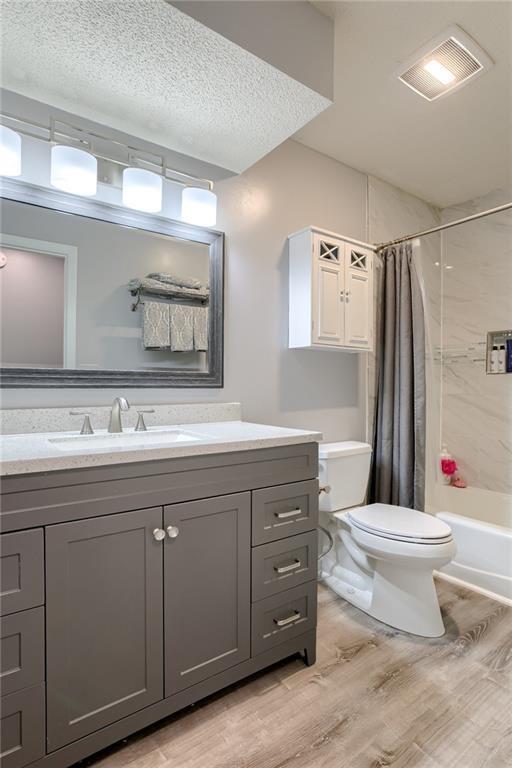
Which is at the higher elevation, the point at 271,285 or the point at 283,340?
the point at 271,285

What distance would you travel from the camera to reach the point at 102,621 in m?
1.03

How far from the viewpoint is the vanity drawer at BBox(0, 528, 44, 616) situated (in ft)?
2.96

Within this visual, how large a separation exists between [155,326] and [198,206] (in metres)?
0.57

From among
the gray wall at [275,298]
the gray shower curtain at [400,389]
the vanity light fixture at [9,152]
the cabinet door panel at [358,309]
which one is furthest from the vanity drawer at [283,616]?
the vanity light fixture at [9,152]

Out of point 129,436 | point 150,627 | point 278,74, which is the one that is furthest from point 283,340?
point 150,627

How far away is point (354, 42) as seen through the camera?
1.54 metres

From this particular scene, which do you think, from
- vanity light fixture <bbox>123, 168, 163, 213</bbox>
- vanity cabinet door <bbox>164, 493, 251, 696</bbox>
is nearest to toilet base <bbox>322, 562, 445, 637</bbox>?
vanity cabinet door <bbox>164, 493, 251, 696</bbox>

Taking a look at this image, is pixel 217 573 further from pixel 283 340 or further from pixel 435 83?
pixel 435 83

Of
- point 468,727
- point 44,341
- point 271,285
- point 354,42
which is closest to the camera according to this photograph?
point 468,727

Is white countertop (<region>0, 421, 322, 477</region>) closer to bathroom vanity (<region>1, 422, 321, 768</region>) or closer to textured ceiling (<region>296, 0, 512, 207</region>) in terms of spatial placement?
bathroom vanity (<region>1, 422, 321, 768</region>)

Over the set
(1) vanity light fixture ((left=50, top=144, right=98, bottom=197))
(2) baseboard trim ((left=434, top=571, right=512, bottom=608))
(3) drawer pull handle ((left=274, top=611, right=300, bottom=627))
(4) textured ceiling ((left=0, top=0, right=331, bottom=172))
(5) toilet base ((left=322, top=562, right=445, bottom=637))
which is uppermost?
(4) textured ceiling ((left=0, top=0, right=331, bottom=172))

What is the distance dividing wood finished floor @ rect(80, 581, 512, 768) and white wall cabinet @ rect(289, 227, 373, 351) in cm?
140

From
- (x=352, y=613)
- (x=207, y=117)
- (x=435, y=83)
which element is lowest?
(x=352, y=613)

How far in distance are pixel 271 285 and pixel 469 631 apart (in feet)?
6.08
